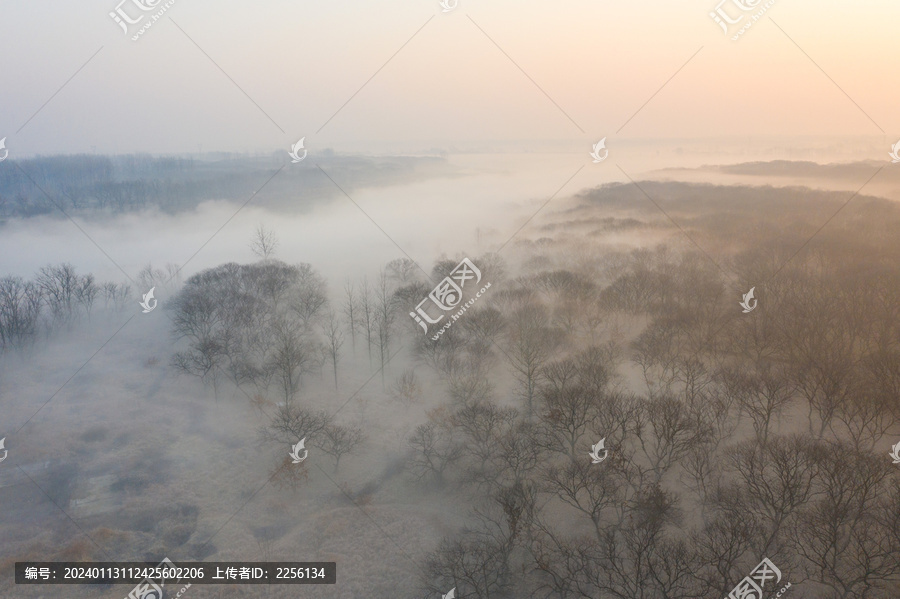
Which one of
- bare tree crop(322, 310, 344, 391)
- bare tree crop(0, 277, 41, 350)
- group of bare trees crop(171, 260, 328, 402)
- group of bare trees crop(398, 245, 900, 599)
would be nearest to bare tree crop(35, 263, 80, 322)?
bare tree crop(0, 277, 41, 350)

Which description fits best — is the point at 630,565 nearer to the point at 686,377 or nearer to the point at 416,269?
the point at 686,377

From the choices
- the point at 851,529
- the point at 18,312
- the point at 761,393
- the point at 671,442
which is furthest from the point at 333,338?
the point at 851,529

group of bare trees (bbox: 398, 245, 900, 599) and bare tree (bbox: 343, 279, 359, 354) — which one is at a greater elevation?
bare tree (bbox: 343, 279, 359, 354)

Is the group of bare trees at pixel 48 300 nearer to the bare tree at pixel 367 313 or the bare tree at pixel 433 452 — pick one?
the bare tree at pixel 367 313

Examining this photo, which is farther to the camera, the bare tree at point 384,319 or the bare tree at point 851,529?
the bare tree at point 384,319

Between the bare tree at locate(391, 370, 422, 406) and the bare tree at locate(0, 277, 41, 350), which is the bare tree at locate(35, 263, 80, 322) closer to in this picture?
the bare tree at locate(0, 277, 41, 350)

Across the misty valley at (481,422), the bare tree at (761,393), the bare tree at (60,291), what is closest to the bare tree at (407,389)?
the misty valley at (481,422)

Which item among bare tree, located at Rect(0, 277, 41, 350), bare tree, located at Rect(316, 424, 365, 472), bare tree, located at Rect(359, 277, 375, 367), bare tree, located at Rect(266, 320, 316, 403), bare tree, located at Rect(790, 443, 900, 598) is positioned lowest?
bare tree, located at Rect(790, 443, 900, 598)

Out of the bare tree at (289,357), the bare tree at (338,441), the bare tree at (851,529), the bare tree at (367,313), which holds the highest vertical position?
the bare tree at (367,313)
